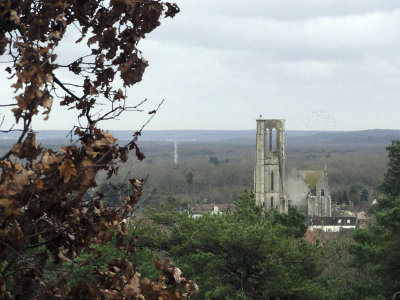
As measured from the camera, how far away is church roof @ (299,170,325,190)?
6358 cm

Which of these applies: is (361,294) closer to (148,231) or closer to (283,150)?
(148,231)

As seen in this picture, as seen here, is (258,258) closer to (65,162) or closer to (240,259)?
(240,259)

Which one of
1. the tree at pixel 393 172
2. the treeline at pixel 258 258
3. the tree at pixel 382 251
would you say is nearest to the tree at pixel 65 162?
the treeline at pixel 258 258

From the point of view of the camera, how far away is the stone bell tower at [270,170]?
59656 mm

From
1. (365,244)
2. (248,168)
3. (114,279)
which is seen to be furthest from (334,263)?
(248,168)

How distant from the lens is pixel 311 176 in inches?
2542

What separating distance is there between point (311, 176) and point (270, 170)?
20.0 ft

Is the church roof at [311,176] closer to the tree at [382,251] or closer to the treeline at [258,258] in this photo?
the tree at [382,251]

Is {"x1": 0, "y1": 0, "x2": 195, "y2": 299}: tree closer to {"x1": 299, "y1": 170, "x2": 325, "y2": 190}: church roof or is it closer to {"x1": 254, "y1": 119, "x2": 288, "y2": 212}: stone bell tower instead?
{"x1": 254, "y1": 119, "x2": 288, "y2": 212}: stone bell tower

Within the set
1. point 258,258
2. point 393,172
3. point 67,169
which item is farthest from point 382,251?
point 393,172

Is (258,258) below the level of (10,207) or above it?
below

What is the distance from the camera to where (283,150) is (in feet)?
197

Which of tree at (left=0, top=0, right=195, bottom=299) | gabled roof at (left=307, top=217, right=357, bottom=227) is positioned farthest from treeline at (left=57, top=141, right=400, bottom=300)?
gabled roof at (left=307, top=217, right=357, bottom=227)

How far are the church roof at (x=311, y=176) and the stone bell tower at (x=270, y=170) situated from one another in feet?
14.4
